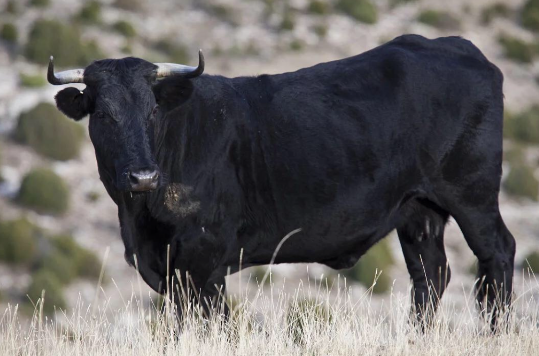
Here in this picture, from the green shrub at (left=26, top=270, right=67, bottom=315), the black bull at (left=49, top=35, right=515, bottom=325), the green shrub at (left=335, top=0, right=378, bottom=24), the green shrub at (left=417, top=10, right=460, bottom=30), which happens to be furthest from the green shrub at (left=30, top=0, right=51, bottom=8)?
the black bull at (left=49, top=35, right=515, bottom=325)

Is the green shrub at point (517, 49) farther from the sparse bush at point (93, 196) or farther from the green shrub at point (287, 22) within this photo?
the sparse bush at point (93, 196)

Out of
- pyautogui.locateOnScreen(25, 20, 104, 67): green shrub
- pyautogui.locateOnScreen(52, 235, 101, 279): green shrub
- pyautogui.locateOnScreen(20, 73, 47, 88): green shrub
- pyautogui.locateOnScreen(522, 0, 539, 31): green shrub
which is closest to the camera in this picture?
pyautogui.locateOnScreen(52, 235, 101, 279): green shrub

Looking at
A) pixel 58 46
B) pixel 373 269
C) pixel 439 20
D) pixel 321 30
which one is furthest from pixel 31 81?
pixel 439 20

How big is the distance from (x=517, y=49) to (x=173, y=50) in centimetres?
1202

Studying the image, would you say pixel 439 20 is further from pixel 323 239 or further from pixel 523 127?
pixel 323 239

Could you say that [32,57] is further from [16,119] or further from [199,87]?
[199,87]

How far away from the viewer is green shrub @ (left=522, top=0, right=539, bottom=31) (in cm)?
3503

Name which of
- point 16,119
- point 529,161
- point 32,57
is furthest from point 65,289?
point 529,161

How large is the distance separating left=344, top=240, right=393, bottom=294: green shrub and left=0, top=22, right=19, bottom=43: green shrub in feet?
43.7

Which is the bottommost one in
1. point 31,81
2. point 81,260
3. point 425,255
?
point 425,255

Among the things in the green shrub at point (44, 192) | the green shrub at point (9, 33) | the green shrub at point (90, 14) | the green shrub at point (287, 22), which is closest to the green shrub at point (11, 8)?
the green shrub at point (9, 33)

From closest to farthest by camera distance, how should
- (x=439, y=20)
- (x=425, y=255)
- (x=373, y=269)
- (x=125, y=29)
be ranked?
(x=425, y=255) → (x=373, y=269) → (x=125, y=29) → (x=439, y=20)

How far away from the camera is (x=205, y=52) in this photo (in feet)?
95.7

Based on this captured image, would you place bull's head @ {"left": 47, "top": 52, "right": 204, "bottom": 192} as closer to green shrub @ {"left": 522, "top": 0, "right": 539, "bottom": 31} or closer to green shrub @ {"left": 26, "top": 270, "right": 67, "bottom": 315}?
green shrub @ {"left": 26, "top": 270, "right": 67, "bottom": 315}
